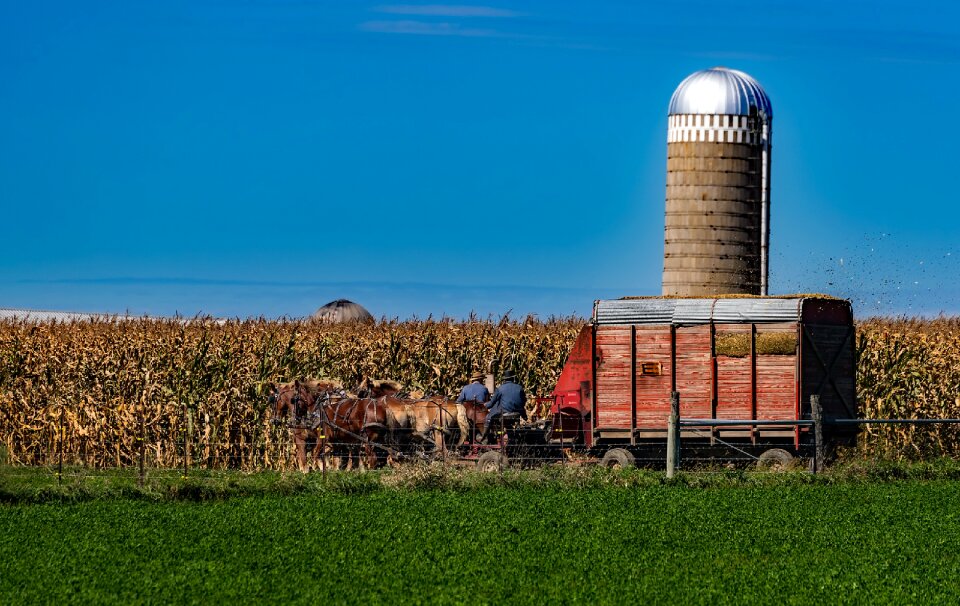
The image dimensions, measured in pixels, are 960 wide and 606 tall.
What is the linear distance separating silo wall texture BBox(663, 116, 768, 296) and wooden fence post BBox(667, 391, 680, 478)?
1164cm

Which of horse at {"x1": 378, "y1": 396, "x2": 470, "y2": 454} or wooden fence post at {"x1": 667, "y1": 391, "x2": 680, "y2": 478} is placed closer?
wooden fence post at {"x1": 667, "y1": 391, "x2": 680, "y2": 478}

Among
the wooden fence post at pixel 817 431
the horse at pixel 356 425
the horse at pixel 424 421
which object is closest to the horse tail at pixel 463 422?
the horse at pixel 424 421

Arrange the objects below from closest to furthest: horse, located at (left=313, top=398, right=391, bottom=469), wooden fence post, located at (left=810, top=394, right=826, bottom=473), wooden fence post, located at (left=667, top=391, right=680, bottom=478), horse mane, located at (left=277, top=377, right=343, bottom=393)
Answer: wooden fence post, located at (left=667, top=391, right=680, bottom=478)
wooden fence post, located at (left=810, top=394, right=826, bottom=473)
horse, located at (left=313, top=398, right=391, bottom=469)
horse mane, located at (left=277, top=377, right=343, bottom=393)

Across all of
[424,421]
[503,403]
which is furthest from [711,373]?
[424,421]

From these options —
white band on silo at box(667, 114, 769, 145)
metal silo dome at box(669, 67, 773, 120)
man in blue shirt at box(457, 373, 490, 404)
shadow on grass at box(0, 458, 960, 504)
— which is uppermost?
metal silo dome at box(669, 67, 773, 120)

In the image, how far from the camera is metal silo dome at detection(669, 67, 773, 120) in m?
35.6

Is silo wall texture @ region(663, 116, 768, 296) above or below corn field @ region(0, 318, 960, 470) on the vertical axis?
above

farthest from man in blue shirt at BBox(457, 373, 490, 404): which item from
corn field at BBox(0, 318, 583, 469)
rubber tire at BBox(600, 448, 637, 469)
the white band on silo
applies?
the white band on silo

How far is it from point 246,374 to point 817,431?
14121 mm

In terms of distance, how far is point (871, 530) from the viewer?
1786 cm

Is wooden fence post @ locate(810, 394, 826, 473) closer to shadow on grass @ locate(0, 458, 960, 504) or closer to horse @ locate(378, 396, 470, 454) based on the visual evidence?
shadow on grass @ locate(0, 458, 960, 504)

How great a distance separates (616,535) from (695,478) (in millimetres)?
6090

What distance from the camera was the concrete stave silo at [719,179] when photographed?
35625 mm

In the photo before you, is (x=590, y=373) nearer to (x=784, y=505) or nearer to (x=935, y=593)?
(x=784, y=505)
